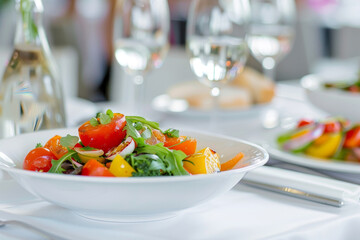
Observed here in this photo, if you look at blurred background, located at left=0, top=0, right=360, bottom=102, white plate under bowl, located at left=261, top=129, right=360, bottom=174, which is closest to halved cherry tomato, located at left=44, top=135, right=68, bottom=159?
white plate under bowl, located at left=261, top=129, right=360, bottom=174

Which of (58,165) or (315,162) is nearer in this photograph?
(58,165)

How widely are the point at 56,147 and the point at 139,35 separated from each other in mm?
579

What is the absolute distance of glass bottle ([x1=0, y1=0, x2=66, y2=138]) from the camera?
100 cm

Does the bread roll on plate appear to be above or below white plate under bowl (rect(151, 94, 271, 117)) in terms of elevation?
above

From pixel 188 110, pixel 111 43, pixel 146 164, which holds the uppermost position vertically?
pixel 146 164

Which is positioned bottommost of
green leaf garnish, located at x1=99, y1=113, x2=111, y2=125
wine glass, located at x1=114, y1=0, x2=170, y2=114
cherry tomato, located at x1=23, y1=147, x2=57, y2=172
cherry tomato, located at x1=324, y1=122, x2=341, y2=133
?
cherry tomato, located at x1=324, y1=122, x2=341, y2=133

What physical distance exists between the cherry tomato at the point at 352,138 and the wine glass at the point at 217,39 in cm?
26

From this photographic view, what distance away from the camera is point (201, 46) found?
45.5 inches

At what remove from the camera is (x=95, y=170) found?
65cm

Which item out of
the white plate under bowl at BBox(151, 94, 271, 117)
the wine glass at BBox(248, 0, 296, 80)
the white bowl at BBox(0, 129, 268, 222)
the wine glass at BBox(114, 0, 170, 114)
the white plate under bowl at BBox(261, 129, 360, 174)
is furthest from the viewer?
the wine glass at BBox(248, 0, 296, 80)

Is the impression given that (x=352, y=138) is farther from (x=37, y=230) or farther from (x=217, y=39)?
(x=37, y=230)

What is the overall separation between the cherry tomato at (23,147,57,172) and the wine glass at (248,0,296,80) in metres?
1.00

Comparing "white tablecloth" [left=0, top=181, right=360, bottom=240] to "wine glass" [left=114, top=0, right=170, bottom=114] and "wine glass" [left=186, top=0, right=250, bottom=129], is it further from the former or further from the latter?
"wine glass" [left=114, top=0, right=170, bottom=114]

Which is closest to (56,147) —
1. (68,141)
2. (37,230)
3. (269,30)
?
(68,141)
